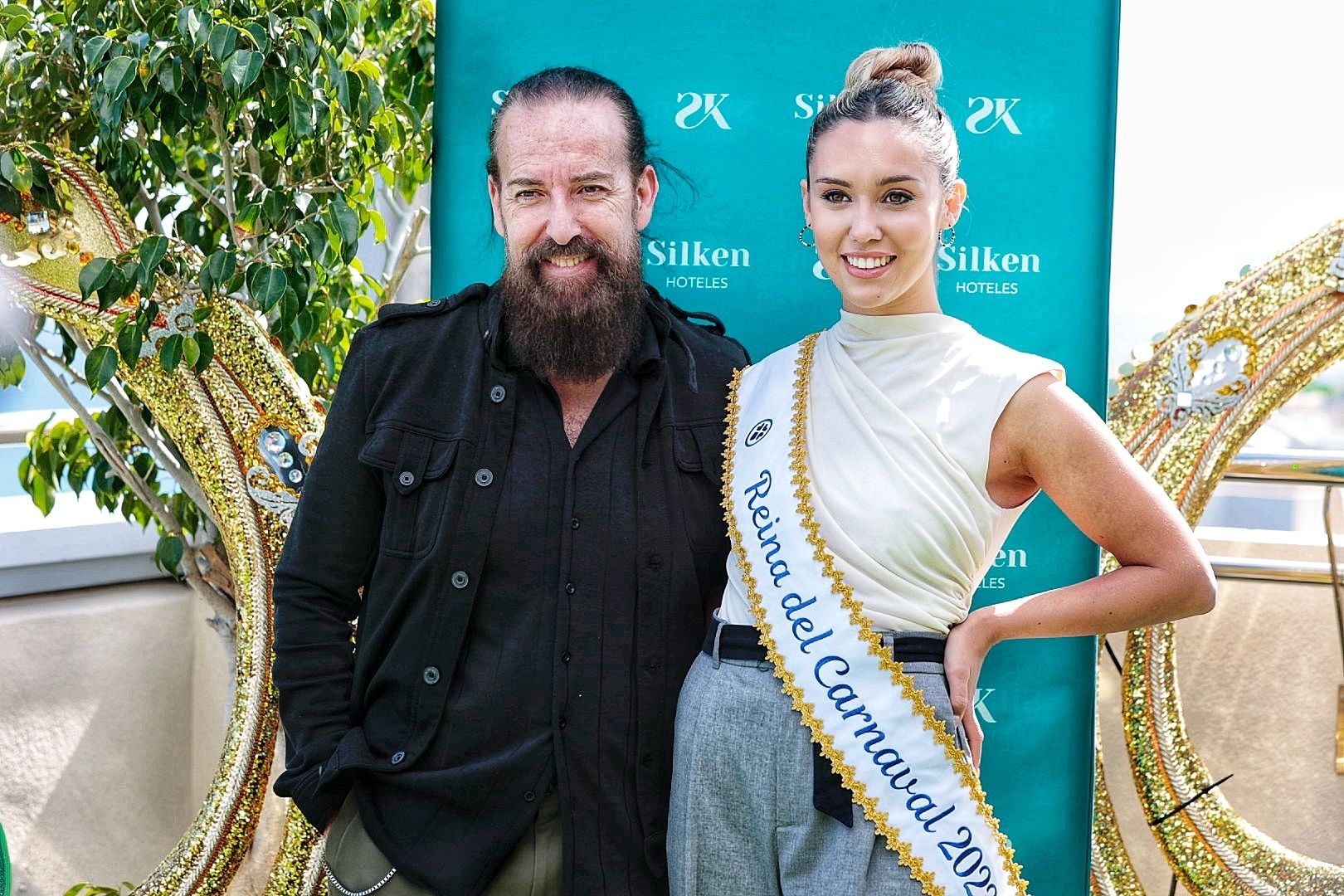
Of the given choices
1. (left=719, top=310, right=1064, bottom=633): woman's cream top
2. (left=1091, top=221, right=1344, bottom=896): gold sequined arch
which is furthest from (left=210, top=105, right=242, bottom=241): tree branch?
(left=1091, top=221, right=1344, bottom=896): gold sequined arch

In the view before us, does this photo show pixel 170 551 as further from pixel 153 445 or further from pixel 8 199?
pixel 8 199

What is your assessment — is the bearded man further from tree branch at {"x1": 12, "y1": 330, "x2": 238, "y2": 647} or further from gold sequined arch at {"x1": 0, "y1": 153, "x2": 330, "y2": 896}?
tree branch at {"x1": 12, "y1": 330, "x2": 238, "y2": 647}

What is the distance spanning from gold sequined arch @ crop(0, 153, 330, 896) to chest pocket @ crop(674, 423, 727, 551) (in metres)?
1.05

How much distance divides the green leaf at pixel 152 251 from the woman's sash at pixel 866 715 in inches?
50.5

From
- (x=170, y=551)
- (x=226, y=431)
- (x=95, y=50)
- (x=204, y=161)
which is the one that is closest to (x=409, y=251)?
(x=204, y=161)

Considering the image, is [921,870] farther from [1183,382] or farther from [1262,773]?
[1262,773]

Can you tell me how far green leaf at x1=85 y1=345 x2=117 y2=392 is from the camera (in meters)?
2.44

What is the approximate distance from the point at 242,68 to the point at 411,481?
0.84 metres

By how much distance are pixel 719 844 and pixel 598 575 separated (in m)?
0.42

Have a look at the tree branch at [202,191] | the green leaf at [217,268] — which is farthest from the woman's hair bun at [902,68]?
the tree branch at [202,191]

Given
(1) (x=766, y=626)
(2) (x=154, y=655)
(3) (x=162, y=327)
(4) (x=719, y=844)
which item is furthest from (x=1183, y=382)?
(2) (x=154, y=655)

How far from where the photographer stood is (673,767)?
1.82m

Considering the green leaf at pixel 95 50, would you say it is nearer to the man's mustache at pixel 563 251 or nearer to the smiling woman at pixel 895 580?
the man's mustache at pixel 563 251

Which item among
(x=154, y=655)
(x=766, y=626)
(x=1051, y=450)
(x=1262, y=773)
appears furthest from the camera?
(x=154, y=655)
